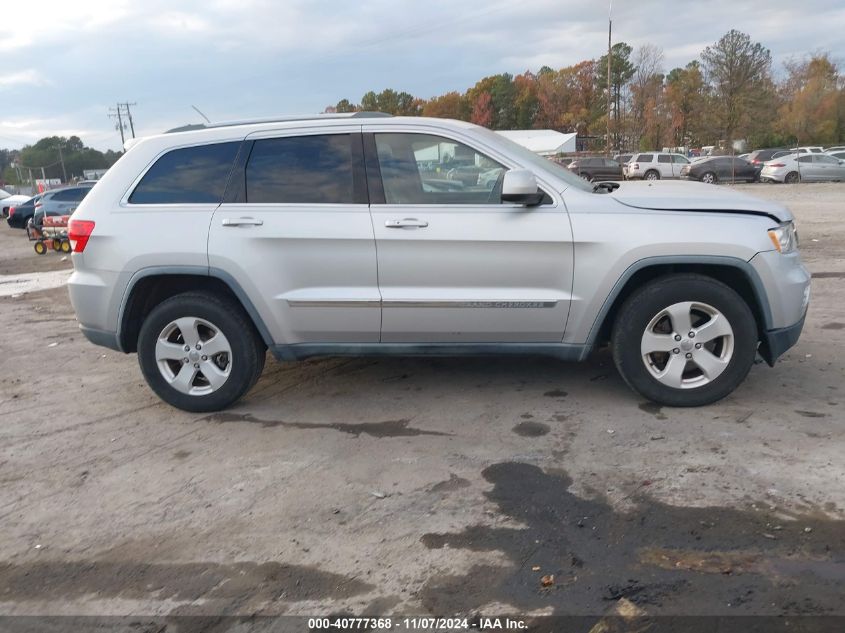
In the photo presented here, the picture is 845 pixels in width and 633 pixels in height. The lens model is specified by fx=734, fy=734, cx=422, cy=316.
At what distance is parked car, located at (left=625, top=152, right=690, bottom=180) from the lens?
3797cm

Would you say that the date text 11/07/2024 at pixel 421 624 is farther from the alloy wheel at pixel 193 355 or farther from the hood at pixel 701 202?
the hood at pixel 701 202

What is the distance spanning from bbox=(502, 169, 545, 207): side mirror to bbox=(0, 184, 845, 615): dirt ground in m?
1.42

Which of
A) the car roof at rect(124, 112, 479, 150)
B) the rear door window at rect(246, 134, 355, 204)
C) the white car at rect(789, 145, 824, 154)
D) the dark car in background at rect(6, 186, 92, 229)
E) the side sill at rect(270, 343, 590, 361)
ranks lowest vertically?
the white car at rect(789, 145, 824, 154)

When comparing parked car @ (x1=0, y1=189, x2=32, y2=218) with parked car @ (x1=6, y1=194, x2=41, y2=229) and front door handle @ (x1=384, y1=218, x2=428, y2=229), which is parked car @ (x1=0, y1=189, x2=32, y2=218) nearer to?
parked car @ (x1=6, y1=194, x2=41, y2=229)

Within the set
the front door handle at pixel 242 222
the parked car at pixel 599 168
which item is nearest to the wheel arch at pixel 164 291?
the front door handle at pixel 242 222

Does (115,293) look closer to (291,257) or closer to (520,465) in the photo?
(291,257)

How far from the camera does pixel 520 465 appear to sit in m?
4.07

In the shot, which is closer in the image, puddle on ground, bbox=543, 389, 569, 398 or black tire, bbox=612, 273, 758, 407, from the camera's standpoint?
black tire, bbox=612, 273, 758, 407

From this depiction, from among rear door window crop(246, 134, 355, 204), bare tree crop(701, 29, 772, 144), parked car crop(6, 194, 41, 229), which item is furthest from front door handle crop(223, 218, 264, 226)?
bare tree crop(701, 29, 772, 144)

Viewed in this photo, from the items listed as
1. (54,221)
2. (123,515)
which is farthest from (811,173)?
(123,515)

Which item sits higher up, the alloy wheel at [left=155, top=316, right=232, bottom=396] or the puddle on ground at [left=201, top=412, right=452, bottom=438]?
the alloy wheel at [left=155, top=316, right=232, bottom=396]

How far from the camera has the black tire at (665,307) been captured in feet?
14.9

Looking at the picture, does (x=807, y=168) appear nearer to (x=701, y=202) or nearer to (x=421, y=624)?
(x=701, y=202)

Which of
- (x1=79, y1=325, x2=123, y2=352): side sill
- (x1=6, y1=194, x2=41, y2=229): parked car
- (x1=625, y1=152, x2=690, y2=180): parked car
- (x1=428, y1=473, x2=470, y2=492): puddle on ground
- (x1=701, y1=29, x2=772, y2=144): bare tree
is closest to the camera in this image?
(x1=428, y1=473, x2=470, y2=492): puddle on ground
